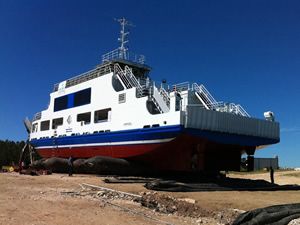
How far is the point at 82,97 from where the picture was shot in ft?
104

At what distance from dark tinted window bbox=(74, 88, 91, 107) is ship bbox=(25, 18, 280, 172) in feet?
0.25

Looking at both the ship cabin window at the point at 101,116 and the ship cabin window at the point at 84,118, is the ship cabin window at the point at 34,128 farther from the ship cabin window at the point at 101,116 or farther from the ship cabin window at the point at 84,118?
the ship cabin window at the point at 101,116

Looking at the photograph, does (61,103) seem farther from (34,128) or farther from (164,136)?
(164,136)

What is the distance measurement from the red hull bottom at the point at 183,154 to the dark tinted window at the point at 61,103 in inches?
287

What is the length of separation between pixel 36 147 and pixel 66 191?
2307 cm

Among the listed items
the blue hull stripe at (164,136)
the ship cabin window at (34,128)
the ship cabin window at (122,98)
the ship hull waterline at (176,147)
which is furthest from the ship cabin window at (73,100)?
the ship cabin window at (34,128)

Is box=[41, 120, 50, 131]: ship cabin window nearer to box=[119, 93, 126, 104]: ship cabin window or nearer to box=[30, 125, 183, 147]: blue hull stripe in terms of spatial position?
box=[30, 125, 183, 147]: blue hull stripe

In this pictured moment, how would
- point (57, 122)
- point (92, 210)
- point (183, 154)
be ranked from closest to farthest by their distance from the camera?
point (92, 210) → point (183, 154) → point (57, 122)

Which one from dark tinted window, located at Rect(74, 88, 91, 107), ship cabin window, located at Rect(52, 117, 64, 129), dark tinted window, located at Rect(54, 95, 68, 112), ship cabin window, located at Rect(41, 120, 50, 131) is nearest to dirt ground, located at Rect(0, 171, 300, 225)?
dark tinted window, located at Rect(74, 88, 91, 107)

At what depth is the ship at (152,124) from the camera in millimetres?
23156

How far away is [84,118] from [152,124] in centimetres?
892

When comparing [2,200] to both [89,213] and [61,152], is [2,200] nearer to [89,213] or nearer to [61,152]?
Answer: [89,213]

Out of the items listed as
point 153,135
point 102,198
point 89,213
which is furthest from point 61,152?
point 89,213

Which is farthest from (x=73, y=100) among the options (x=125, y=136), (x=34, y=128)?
(x=34, y=128)
